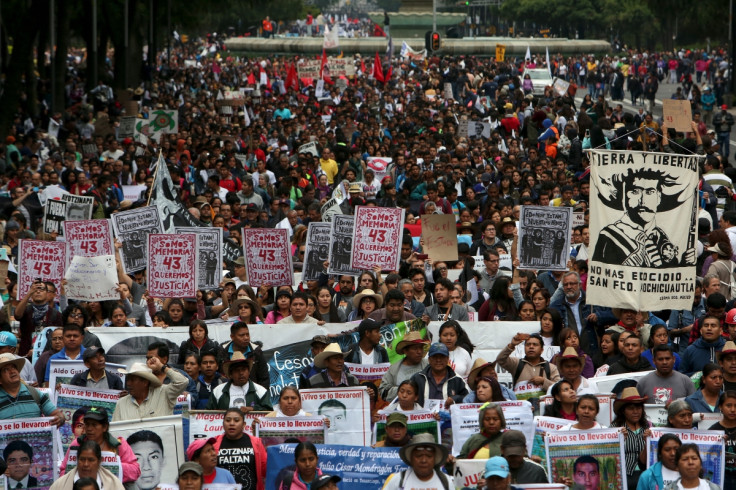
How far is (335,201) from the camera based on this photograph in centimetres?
1880

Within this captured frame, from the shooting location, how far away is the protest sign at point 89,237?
15.3 metres

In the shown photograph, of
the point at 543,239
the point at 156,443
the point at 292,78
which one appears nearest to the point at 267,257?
the point at 543,239

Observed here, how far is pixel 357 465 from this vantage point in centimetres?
958

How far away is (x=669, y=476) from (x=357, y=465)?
6.36ft

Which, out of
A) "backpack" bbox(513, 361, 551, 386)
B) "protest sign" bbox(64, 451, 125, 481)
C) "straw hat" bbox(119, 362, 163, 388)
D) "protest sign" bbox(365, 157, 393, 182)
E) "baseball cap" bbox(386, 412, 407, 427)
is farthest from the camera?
"protest sign" bbox(365, 157, 393, 182)

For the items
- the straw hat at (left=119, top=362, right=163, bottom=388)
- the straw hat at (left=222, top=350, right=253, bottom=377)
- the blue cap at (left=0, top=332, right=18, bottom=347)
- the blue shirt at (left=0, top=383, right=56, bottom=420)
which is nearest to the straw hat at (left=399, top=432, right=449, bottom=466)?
the straw hat at (left=222, top=350, right=253, bottom=377)

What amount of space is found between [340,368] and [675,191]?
147 inches

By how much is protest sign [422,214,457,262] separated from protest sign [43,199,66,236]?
4.55 m

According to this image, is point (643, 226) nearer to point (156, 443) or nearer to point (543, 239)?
point (543, 239)

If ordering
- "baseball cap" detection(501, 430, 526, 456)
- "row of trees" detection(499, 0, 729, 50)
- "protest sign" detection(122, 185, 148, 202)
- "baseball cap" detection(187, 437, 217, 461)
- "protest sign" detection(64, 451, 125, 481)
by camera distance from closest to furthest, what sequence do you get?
"baseball cap" detection(501, 430, 526, 456) → "protest sign" detection(64, 451, 125, 481) → "baseball cap" detection(187, 437, 217, 461) → "protest sign" detection(122, 185, 148, 202) → "row of trees" detection(499, 0, 729, 50)

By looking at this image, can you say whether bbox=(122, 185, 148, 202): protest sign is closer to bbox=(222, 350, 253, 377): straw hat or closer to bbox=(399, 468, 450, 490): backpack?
bbox=(222, 350, 253, 377): straw hat

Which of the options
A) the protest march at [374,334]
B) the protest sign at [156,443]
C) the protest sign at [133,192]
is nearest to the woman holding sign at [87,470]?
the protest march at [374,334]

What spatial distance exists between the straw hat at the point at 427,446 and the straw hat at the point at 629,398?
153cm

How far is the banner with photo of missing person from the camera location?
13.0 m
